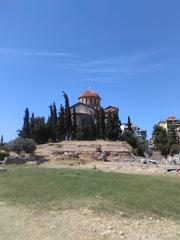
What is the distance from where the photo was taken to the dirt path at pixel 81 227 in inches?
374

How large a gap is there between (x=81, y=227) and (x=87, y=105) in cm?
9908

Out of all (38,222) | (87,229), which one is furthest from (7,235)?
(87,229)

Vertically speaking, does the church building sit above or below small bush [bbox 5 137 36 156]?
above

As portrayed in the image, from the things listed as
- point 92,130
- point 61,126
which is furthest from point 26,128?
point 92,130

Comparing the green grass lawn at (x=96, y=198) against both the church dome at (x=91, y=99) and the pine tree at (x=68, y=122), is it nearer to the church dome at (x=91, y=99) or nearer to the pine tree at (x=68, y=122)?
the pine tree at (x=68, y=122)

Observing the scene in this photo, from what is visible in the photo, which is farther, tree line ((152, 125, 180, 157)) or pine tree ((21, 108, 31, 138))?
tree line ((152, 125, 180, 157))

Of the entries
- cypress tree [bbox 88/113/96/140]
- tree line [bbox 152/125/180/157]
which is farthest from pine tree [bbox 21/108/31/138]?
tree line [bbox 152/125/180/157]

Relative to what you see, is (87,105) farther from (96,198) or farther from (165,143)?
(96,198)

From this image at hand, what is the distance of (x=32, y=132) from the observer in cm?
8919

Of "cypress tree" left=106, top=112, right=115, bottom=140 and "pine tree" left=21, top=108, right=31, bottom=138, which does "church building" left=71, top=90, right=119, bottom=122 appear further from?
"pine tree" left=21, top=108, right=31, bottom=138

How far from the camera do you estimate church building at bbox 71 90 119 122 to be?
347ft

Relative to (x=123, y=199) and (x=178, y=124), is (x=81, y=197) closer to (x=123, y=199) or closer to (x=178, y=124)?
(x=123, y=199)

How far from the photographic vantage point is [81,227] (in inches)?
408

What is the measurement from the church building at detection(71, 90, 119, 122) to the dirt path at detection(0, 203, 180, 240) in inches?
3582
